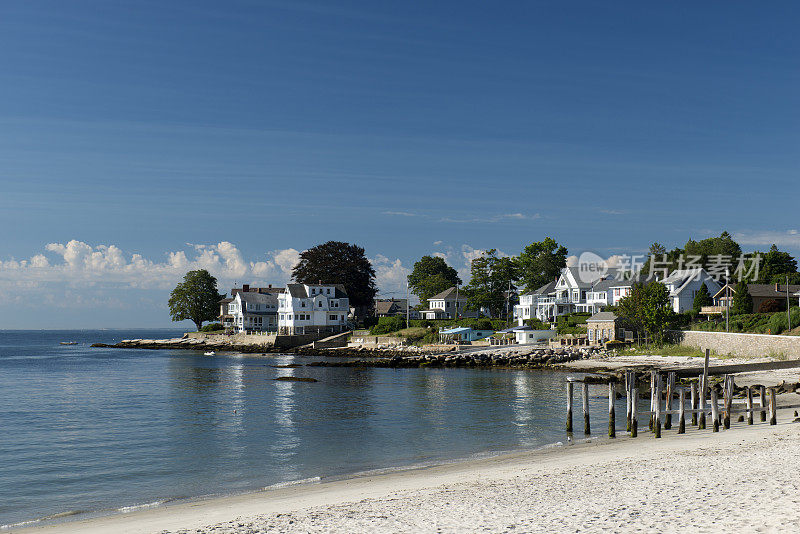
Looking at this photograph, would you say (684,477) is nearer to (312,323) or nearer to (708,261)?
(312,323)

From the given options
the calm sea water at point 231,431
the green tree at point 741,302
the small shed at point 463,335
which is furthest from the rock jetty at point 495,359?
the green tree at point 741,302

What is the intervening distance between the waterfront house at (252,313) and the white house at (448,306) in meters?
30.1

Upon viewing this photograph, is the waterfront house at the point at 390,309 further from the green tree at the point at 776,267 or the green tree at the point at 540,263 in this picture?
the green tree at the point at 776,267

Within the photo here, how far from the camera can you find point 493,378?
186 ft

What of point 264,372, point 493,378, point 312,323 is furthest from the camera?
point 312,323

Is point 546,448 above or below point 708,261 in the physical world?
below

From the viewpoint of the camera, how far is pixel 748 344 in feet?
174

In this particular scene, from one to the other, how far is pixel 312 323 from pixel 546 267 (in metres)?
43.7

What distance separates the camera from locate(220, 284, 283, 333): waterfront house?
128 meters

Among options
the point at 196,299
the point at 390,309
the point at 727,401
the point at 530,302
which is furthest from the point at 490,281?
the point at 727,401

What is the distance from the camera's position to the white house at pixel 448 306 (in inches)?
4970

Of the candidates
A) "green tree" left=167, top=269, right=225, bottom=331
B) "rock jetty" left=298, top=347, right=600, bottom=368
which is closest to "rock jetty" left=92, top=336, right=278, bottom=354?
"green tree" left=167, top=269, right=225, bottom=331

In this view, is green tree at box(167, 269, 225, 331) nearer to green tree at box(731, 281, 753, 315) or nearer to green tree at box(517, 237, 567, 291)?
green tree at box(517, 237, 567, 291)

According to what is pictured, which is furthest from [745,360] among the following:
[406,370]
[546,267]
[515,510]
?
[546,267]
